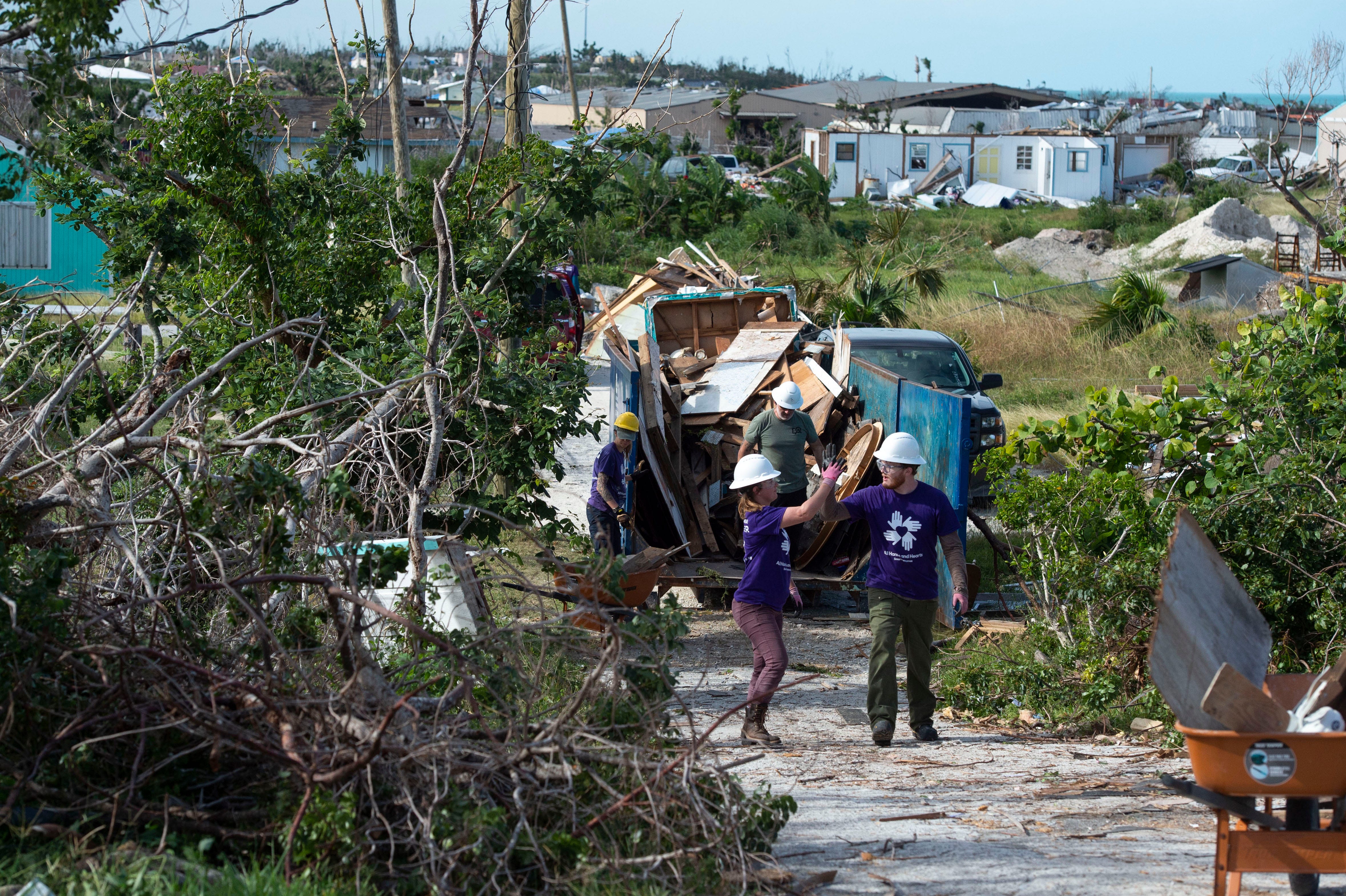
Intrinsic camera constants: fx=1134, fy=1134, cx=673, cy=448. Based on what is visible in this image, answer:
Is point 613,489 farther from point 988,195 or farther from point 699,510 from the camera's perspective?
point 988,195

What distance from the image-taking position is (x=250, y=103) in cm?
845

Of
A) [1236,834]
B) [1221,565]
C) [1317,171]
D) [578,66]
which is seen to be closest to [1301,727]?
[1236,834]

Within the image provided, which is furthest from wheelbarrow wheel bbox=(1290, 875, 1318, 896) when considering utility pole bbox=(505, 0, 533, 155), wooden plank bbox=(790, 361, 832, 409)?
utility pole bbox=(505, 0, 533, 155)

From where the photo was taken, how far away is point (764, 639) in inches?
250

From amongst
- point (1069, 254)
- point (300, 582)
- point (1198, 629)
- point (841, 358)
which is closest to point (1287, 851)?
point (1198, 629)

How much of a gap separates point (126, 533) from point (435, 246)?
409 cm

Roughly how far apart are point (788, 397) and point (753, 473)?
10.0 feet

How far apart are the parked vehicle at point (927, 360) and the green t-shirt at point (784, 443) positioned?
91.8 inches

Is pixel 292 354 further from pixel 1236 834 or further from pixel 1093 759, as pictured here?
pixel 1236 834

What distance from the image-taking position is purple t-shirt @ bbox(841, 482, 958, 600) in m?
6.40

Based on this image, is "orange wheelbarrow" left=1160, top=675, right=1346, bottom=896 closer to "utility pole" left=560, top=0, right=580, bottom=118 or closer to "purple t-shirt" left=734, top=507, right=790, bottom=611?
"purple t-shirt" left=734, top=507, right=790, bottom=611

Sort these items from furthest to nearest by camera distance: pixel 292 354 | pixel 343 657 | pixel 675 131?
pixel 675 131, pixel 292 354, pixel 343 657

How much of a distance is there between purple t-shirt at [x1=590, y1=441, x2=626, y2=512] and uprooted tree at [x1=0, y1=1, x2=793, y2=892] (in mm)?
803

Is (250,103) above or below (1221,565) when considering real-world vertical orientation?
above
